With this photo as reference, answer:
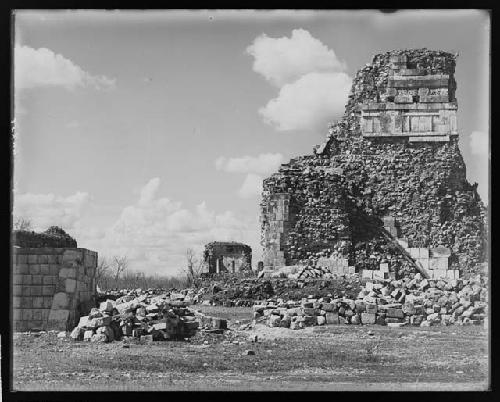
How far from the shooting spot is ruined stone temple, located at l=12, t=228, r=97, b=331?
13500 mm

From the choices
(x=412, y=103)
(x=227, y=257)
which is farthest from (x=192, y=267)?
(x=412, y=103)

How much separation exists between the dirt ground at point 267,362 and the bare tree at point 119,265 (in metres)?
1.54

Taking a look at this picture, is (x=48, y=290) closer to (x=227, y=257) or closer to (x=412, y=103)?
(x=227, y=257)

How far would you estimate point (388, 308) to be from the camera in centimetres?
1455

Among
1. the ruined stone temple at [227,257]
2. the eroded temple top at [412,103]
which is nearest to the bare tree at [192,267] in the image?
the ruined stone temple at [227,257]

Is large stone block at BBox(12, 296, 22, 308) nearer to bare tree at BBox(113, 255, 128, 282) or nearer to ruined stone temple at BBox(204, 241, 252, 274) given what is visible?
bare tree at BBox(113, 255, 128, 282)

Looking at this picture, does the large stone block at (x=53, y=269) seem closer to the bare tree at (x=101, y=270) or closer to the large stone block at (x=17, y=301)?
the large stone block at (x=17, y=301)

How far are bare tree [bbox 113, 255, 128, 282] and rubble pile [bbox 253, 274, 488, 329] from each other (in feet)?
7.67

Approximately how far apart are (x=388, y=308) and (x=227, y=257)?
316cm

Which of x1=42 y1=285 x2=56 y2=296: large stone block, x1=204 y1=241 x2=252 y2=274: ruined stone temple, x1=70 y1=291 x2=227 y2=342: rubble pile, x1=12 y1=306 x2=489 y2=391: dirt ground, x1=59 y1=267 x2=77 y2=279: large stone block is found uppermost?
x1=204 y1=241 x2=252 y2=274: ruined stone temple

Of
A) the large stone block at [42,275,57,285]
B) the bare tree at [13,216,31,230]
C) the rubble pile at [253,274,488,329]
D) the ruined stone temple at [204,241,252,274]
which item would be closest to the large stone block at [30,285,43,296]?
the large stone block at [42,275,57,285]

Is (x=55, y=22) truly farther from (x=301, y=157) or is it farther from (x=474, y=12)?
(x=474, y=12)
